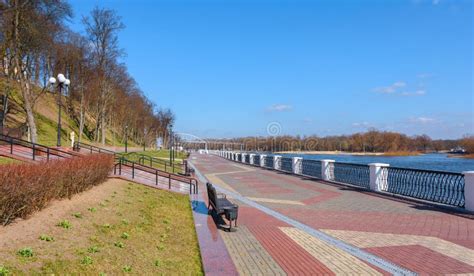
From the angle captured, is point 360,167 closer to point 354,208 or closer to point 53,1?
point 354,208

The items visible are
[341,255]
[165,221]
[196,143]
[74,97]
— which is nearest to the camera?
[341,255]

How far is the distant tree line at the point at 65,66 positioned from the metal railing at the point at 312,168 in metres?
15.7

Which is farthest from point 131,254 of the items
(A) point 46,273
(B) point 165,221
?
(B) point 165,221

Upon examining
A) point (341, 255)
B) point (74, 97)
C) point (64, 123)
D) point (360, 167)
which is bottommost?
point (341, 255)

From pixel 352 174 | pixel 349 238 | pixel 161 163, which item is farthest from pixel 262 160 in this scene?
pixel 349 238

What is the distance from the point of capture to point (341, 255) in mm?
6441

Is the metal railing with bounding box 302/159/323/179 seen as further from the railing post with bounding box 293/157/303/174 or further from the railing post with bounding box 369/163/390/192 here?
the railing post with bounding box 369/163/390/192

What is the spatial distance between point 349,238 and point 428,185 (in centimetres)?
604

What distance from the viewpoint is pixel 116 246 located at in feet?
20.1

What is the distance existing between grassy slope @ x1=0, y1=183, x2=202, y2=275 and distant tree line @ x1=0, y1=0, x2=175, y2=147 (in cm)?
1724

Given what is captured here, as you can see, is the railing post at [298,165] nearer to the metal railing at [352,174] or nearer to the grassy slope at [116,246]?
the metal railing at [352,174]

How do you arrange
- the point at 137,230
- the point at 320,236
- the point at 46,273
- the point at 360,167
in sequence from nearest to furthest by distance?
the point at 46,273, the point at 137,230, the point at 320,236, the point at 360,167

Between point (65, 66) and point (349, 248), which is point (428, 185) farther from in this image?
point (65, 66)

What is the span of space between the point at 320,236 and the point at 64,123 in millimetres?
50490
